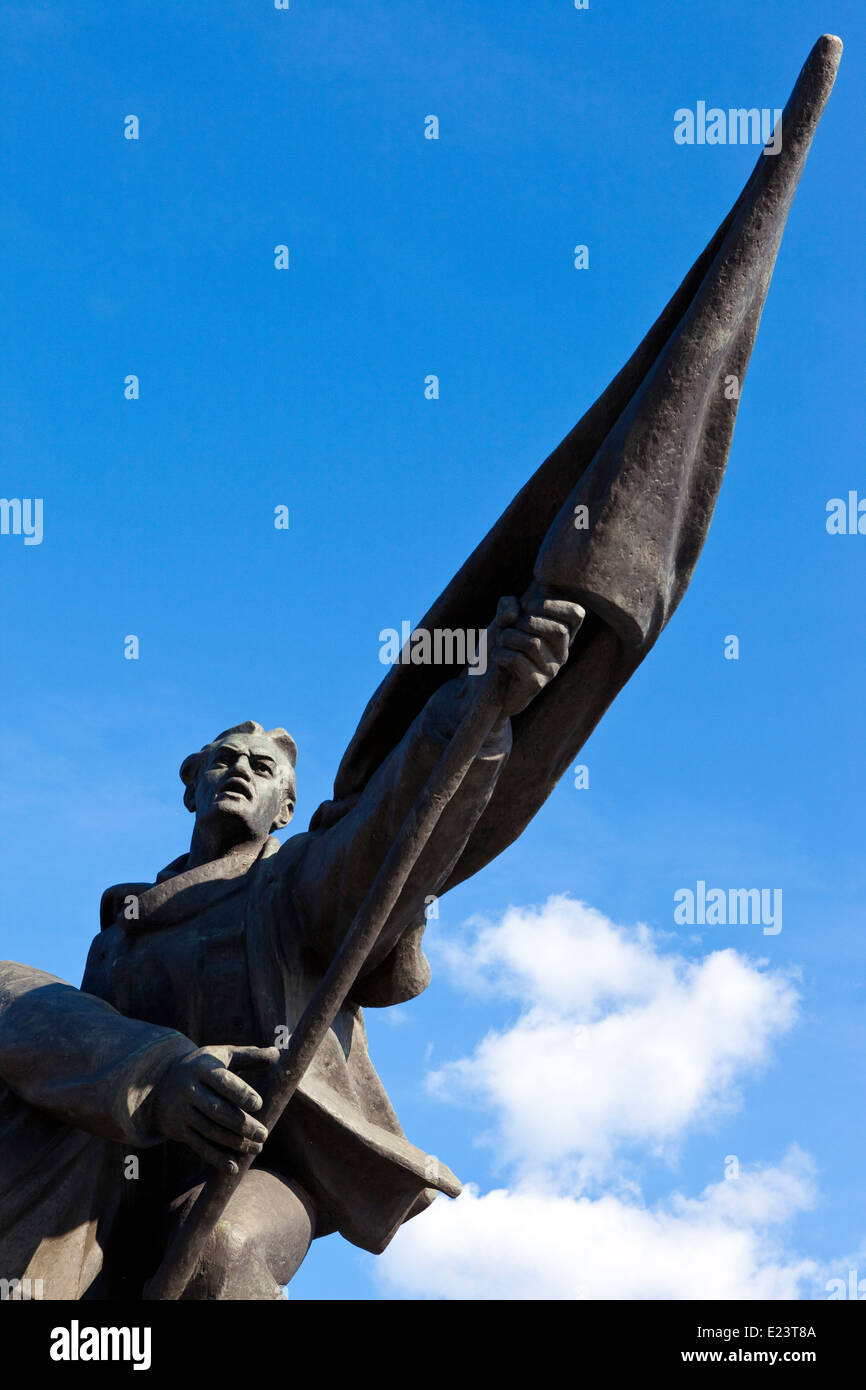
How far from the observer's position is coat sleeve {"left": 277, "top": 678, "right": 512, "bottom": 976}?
259 inches

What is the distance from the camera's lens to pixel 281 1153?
22.9 ft

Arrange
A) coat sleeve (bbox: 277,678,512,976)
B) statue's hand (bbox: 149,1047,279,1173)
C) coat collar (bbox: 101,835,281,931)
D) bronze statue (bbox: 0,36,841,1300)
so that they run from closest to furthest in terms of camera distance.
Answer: statue's hand (bbox: 149,1047,279,1173) < bronze statue (bbox: 0,36,841,1300) < coat sleeve (bbox: 277,678,512,976) < coat collar (bbox: 101,835,281,931)

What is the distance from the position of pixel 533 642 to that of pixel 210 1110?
1.89m

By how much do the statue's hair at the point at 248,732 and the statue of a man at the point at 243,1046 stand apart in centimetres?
61

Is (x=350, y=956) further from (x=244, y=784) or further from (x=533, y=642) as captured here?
(x=244, y=784)

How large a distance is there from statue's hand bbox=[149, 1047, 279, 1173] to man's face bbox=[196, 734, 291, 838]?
5.84 feet

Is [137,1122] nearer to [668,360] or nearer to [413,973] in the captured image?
[413,973]

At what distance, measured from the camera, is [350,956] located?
628 centimetres

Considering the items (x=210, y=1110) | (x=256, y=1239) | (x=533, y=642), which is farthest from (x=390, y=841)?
(x=256, y=1239)

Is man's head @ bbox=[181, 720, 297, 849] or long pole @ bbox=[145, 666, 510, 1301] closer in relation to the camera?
long pole @ bbox=[145, 666, 510, 1301]

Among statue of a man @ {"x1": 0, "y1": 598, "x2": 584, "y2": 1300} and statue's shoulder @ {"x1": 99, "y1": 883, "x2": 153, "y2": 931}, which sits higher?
statue's shoulder @ {"x1": 99, "y1": 883, "x2": 153, "y2": 931}

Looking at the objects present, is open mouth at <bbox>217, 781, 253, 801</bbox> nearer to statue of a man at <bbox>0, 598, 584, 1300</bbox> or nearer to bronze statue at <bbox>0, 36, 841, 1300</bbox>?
statue of a man at <bbox>0, 598, 584, 1300</bbox>

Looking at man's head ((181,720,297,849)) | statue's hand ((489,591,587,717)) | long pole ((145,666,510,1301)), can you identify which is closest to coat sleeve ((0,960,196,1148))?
long pole ((145,666,510,1301))
